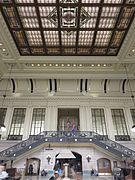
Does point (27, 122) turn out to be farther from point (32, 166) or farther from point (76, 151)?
point (76, 151)

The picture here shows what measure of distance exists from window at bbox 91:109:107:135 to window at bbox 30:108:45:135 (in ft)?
15.1

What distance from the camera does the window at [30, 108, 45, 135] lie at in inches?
572

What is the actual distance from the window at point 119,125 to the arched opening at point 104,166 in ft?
7.16

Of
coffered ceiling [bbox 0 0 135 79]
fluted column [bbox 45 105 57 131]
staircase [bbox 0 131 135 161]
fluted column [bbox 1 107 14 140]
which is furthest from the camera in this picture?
fluted column [bbox 45 105 57 131]

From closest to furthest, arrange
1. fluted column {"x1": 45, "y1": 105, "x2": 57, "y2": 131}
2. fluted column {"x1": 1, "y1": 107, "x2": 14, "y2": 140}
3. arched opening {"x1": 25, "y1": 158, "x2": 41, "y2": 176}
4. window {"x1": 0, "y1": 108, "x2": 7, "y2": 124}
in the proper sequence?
arched opening {"x1": 25, "y1": 158, "x2": 41, "y2": 176} < fluted column {"x1": 1, "y1": 107, "x2": 14, "y2": 140} < fluted column {"x1": 45, "y1": 105, "x2": 57, "y2": 131} < window {"x1": 0, "y1": 108, "x2": 7, "y2": 124}

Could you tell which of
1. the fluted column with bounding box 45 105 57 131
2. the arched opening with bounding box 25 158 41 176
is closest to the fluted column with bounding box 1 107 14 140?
the arched opening with bounding box 25 158 41 176

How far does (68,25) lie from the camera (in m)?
9.71

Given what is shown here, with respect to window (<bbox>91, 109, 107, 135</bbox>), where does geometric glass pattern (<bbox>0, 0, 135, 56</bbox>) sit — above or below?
above

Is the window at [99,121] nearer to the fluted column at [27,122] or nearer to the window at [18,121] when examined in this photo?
the fluted column at [27,122]

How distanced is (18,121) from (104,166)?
8.12 meters

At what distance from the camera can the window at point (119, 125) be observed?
1417 cm

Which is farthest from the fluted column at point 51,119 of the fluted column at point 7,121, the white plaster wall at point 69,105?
the fluted column at point 7,121

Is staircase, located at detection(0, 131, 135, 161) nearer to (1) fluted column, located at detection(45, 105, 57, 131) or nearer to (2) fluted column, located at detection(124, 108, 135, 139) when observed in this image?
(1) fluted column, located at detection(45, 105, 57, 131)

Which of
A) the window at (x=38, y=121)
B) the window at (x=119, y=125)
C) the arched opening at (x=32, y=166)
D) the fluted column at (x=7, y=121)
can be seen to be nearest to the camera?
the arched opening at (x=32, y=166)
